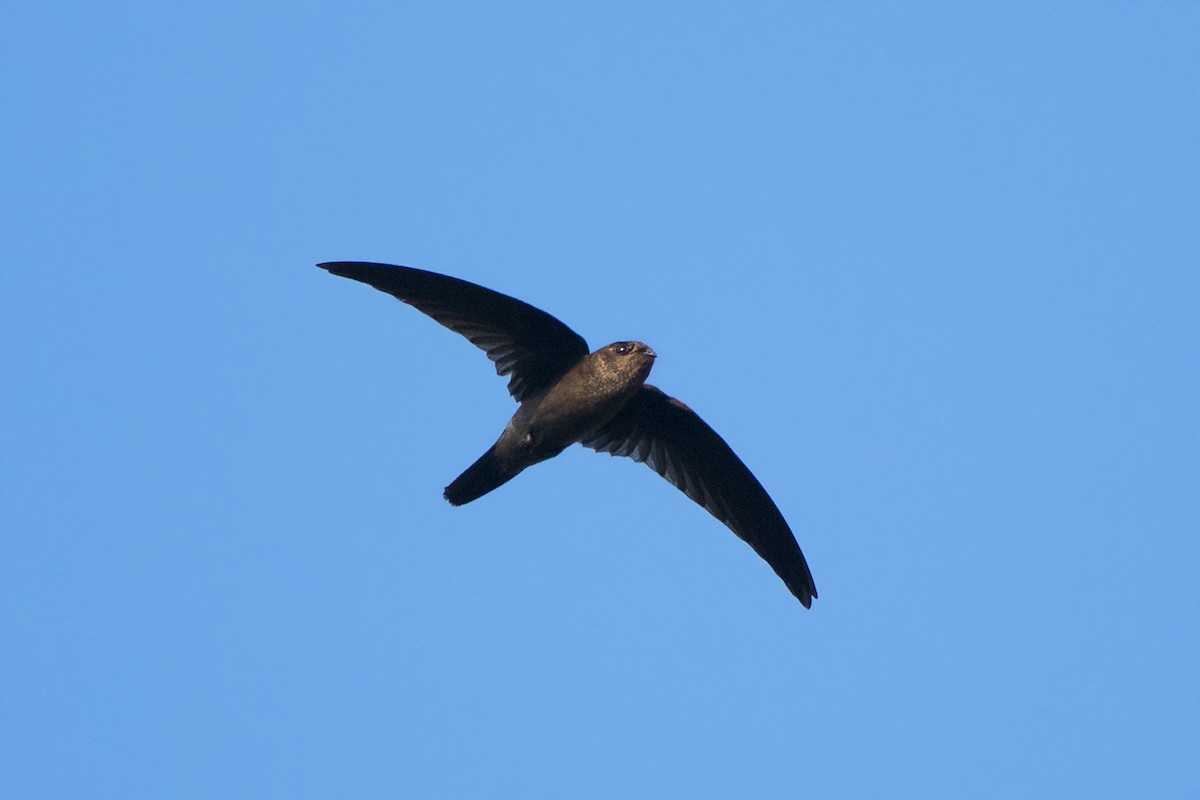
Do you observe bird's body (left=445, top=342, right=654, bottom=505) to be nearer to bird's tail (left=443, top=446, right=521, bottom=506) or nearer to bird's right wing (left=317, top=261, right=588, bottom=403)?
bird's tail (left=443, top=446, right=521, bottom=506)

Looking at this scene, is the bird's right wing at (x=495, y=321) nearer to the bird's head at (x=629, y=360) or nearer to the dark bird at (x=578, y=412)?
the dark bird at (x=578, y=412)

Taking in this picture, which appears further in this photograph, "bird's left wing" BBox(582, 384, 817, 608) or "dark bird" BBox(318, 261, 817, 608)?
"bird's left wing" BBox(582, 384, 817, 608)

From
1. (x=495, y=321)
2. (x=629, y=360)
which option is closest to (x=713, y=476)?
(x=629, y=360)

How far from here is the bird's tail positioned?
471 inches

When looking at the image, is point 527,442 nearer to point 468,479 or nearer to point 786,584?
point 468,479

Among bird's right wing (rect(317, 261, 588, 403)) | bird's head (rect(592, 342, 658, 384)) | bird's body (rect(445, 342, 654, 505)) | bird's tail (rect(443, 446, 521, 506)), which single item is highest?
bird's right wing (rect(317, 261, 588, 403))

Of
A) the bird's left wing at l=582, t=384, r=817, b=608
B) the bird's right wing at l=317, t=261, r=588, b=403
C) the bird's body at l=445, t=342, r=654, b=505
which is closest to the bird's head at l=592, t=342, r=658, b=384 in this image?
the bird's body at l=445, t=342, r=654, b=505

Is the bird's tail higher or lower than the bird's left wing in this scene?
lower

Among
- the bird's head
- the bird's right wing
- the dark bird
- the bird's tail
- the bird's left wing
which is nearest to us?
the bird's head

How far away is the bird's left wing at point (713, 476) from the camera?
12617 millimetres

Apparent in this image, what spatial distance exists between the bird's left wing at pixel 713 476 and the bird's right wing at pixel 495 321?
2.71 ft

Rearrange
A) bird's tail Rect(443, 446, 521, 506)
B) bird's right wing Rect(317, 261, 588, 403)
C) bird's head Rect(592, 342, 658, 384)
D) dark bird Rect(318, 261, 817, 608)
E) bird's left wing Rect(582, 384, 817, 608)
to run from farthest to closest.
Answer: bird's left wing Rect(582, 384, 817, 608)
bird's tail Rect(443, 446, 521, 506)
bird's right wing Rect(317, 261, 588, 403)
dark bird Rect(318, 261, 817, 608)
bird's head Rect(592, 342, 658, 384)

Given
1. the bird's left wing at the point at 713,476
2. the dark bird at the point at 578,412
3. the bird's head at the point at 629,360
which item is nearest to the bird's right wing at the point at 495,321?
the dark bird at the point at 578,412

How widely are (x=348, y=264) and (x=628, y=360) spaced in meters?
1.98
